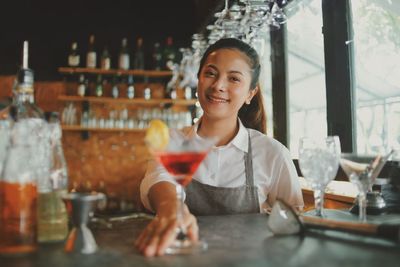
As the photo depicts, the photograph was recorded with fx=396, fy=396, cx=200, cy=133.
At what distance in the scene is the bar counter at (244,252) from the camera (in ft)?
2.55

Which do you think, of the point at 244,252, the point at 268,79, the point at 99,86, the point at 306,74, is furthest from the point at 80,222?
the point at 99,86

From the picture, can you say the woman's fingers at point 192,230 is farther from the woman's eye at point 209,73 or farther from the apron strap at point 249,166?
the woman's eye at point 209,73

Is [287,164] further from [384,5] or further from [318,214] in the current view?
[384,5]

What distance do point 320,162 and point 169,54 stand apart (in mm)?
4135

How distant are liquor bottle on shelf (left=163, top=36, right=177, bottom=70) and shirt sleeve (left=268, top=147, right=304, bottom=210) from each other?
3.44 m

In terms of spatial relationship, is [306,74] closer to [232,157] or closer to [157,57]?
[232,157]

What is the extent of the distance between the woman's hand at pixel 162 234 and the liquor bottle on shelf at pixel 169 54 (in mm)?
4188

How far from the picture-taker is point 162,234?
89 centimetres

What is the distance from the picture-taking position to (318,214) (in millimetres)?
1296

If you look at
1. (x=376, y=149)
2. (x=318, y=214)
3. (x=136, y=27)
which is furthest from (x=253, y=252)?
(x=136, y=27)

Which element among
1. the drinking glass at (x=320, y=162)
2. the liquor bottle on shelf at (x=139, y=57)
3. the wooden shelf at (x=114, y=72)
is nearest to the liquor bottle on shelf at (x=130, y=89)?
the wooden shelf at (x=114, y=72)

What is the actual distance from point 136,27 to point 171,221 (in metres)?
4.68

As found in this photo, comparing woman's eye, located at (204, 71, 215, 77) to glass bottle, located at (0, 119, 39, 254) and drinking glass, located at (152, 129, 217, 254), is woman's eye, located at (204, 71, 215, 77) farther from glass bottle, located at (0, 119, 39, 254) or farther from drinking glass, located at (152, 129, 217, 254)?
glass bottle, located at (0, 119, 39, 254)

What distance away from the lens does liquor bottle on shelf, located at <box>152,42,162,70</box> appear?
5.12m
